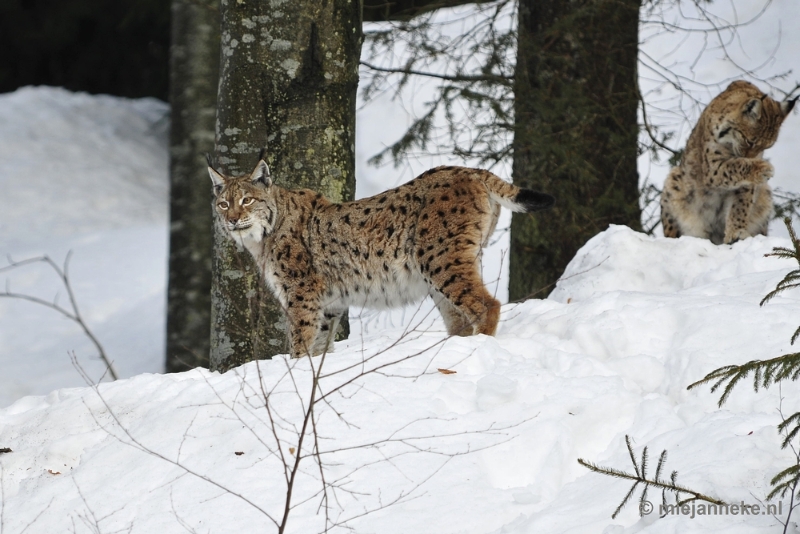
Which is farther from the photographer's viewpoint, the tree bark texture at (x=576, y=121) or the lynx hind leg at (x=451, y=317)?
the tree bark texture at (x=576, y=121)

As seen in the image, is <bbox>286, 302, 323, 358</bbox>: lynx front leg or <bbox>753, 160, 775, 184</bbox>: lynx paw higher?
<bbox>753, 160, 775, 184</bbox>: lynx paw

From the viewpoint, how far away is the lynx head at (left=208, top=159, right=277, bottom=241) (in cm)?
625

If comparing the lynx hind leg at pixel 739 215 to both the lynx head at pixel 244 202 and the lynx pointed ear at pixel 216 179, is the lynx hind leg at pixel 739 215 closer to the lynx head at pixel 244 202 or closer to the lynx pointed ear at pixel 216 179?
the lynx head at pixel 244 202

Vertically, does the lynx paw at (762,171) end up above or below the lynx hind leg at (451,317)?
above

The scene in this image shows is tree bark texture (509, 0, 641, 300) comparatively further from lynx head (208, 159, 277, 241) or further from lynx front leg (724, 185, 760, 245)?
lynx head (208, 159, 277, 241)

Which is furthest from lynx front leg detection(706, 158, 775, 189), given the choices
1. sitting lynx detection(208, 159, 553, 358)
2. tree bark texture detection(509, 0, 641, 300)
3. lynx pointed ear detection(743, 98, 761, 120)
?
sitting lynx detection(208, 159, 553, 358)

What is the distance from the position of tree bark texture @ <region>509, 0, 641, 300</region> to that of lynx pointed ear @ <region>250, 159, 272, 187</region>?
2.93m

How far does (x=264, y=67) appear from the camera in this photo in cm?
611

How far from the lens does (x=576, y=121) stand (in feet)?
27.5

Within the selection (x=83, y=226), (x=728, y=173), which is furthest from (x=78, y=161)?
(x=728, y=173)

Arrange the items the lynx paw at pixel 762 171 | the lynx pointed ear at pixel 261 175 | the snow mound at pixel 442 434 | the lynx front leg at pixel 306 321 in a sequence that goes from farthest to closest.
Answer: the lynx paw at pixel 762 171 < the lynx front leg at pixel 306 321 < the lynx pointed ear at pixel 261 175 < the snow mound at pixel 442 434

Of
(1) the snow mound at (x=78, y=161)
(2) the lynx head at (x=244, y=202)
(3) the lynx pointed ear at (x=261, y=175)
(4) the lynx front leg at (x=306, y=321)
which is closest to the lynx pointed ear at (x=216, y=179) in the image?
(2) the lynx head at (x=244, y=202)

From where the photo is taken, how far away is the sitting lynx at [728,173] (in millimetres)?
7115

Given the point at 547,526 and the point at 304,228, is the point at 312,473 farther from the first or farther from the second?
the point at 304,228
